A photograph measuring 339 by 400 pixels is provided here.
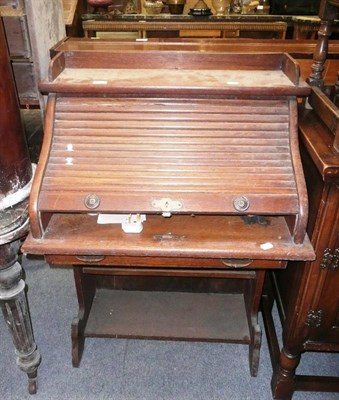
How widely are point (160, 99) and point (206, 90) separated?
16 cm

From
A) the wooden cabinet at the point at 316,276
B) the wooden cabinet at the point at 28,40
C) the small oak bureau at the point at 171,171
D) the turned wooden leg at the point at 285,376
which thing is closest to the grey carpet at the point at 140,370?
the turned wooden leg at the point at 285,376

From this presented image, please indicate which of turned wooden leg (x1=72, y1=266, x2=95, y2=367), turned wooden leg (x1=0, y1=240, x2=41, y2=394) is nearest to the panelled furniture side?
turned wooden leg (x1=72, y1=266, x2=95, y2=367)

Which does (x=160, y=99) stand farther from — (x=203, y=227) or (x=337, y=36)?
(x=337, y=36)

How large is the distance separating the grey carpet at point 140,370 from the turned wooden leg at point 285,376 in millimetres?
69

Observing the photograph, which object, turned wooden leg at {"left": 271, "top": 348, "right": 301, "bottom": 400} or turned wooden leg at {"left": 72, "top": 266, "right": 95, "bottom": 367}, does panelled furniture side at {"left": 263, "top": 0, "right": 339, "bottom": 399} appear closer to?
turned wooden leg at {"left": 271, "top": 348, "right": 301, "bottom": 400}

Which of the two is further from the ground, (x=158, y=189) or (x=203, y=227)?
(x=158, y=189)

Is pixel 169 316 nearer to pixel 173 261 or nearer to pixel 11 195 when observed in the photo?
pixel 173 261

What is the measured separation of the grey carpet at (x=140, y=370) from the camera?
5.90ft

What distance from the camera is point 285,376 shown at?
1705 mm

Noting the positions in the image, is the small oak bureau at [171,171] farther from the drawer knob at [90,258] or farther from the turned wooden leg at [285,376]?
the turned wooden leg at [285,376]

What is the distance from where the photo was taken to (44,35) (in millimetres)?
1775

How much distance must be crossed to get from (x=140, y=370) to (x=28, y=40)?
1.55 m

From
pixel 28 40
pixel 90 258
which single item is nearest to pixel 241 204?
pixel 90 258

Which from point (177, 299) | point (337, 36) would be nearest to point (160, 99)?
point (177, 299)
